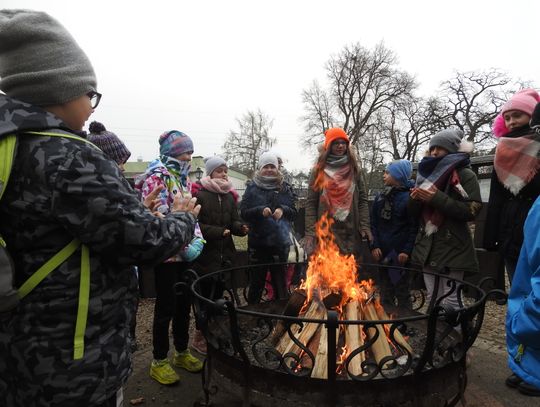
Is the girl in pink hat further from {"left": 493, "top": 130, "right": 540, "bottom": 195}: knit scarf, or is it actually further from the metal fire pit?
the metal fire pit

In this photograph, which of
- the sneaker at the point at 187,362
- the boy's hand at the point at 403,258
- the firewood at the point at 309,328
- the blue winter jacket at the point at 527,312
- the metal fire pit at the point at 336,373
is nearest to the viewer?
the blue winter jacket at the point at 527,312

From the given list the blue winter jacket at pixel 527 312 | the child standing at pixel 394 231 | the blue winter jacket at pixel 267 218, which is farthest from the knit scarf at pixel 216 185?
the blue winter jacket at pixel 527 312

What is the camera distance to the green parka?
352 cm

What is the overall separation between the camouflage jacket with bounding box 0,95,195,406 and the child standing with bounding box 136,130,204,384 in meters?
1.51

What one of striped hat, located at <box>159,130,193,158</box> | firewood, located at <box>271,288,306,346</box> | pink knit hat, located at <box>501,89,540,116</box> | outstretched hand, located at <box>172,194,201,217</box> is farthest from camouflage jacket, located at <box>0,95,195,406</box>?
pink knit hat, located at <box>501,89,540,116</box>

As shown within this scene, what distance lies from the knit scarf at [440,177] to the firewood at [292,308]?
1586 millimetres

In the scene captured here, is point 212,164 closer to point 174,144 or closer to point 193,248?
point 174,144

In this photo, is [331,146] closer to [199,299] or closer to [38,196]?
[199,299]

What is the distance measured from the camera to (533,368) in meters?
1.67

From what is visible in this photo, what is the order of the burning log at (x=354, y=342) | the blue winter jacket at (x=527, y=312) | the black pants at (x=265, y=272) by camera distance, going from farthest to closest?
1. the black pants at (x=265, y=272)
2. the burning log at (x=354, y=342)
3. the blue winter jacket at (x=527, y=312)

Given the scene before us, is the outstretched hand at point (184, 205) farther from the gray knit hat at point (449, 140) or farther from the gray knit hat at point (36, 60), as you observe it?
the gray knit hat at point (449, 140)

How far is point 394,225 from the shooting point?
4.11 metres

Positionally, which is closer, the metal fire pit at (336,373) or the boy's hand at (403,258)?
the metal fire pit at (336,373)

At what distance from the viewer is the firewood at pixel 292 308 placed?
284 centimetres
